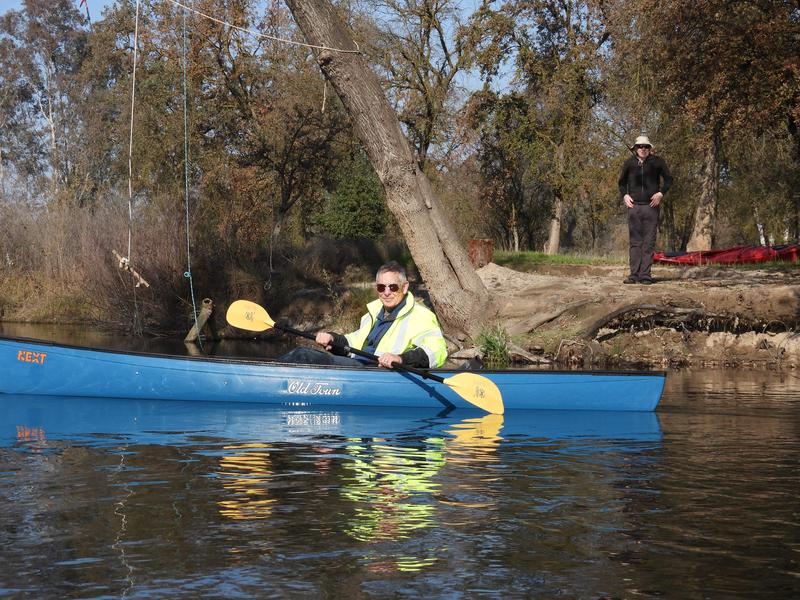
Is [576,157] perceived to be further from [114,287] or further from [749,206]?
[114,287]

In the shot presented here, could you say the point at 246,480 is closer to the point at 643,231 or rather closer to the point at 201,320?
the point at 643,231

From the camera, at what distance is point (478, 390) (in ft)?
31.7

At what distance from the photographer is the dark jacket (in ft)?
45.6

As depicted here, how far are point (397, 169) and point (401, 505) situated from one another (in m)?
9.17

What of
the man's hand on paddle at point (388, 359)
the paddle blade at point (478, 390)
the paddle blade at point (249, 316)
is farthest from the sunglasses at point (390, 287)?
the paddle blade at point (249, 316)

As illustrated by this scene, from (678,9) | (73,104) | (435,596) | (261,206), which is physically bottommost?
(435,596)

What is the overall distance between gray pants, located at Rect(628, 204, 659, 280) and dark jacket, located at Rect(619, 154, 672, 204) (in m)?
0.14

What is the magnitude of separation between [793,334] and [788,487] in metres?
7.95

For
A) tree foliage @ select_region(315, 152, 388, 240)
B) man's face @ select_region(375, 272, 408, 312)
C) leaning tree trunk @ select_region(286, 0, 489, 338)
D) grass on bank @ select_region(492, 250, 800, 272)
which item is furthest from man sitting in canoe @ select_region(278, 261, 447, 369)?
tree foliage @ select_region(315, 152, 388, 240)

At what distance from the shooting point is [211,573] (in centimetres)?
468

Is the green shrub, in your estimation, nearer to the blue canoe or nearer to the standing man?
the standing man

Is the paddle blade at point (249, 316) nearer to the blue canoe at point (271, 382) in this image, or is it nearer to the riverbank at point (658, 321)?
the blue canoe at point (271, 382)

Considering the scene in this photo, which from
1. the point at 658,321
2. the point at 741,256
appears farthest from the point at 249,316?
the point at 741,256

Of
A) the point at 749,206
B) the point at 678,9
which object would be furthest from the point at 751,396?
the point at 749,206
